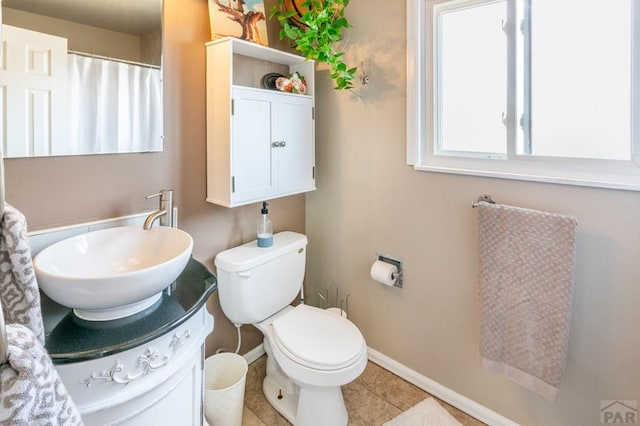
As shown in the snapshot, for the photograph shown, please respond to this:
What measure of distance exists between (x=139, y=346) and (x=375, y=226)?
136 cm

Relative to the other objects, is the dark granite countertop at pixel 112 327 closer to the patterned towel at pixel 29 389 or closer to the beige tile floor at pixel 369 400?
the patterned towel at pixel 29 389

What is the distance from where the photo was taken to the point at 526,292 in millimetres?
1443

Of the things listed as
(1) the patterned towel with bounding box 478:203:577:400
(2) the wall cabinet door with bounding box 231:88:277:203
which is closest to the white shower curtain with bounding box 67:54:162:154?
(2) the wall cabinet door with bounding box 231:88:277:203

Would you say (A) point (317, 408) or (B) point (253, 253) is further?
(B) point (253, 253)

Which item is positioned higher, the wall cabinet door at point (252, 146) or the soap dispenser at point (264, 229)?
the wall cabinet door at point (252, 146)

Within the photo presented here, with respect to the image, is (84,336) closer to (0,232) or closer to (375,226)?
(0,232)

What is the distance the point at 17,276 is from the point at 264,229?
129cm

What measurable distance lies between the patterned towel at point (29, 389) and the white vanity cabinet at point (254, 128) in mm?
1153

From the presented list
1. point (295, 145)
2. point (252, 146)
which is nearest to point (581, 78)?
point (295, 145)

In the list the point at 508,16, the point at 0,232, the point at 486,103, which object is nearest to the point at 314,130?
the point at 486,103

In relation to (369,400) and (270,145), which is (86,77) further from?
(369,400)

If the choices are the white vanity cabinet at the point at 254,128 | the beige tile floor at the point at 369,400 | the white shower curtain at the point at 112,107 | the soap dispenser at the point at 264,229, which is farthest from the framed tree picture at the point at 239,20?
the beige tile floor at the point at 369,400

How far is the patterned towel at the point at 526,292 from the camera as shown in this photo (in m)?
1.36

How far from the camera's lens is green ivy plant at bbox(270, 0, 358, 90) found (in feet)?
5.65
